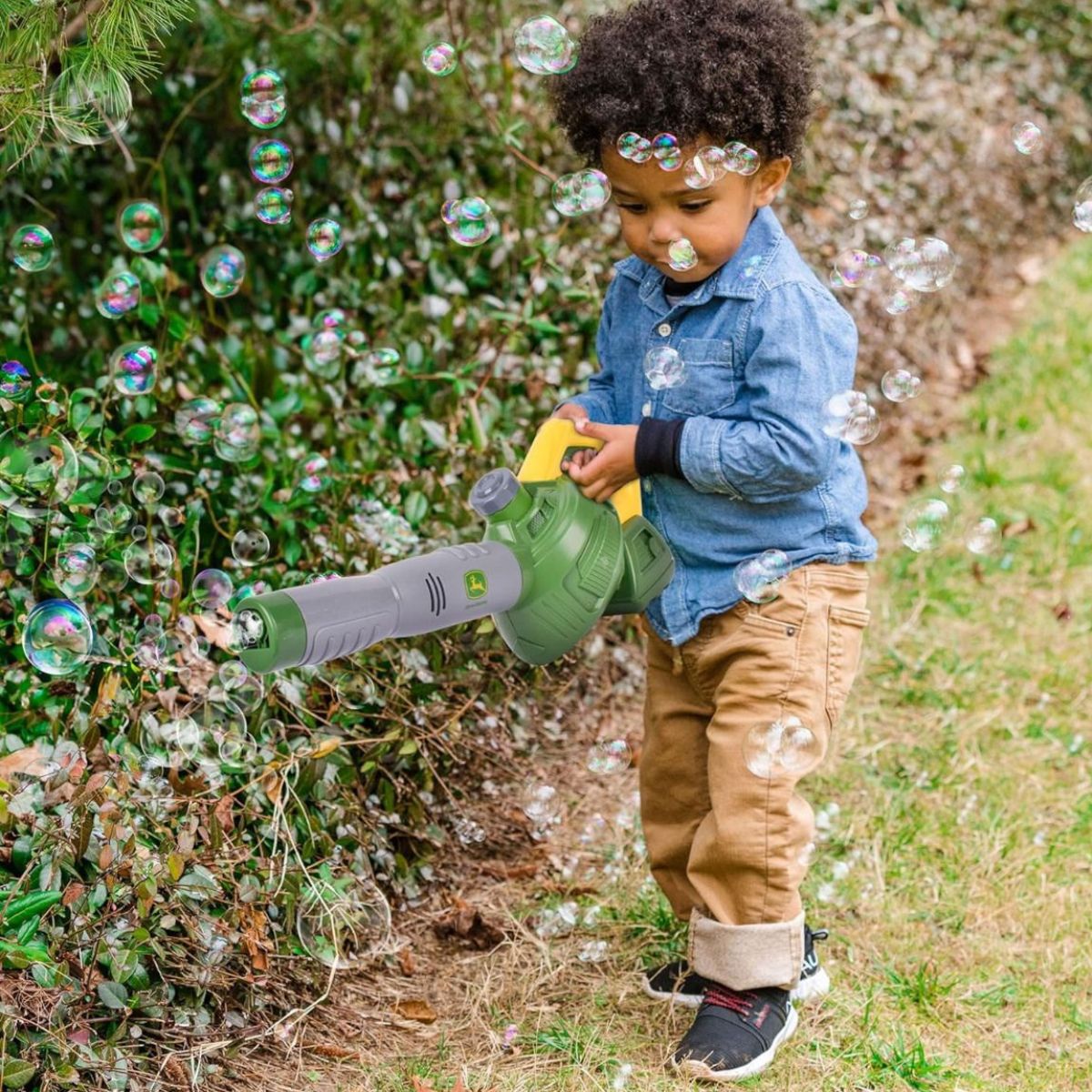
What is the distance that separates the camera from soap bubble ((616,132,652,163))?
223 centimetres

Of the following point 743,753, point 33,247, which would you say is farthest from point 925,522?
point 33,247

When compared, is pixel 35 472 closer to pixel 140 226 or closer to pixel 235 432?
pixel 235 432

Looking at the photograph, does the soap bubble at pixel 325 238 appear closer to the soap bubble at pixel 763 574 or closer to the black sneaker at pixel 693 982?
the soap bubble at pixel 763 574

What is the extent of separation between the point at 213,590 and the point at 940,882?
60.1 inches

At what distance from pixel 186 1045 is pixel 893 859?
4.83ft

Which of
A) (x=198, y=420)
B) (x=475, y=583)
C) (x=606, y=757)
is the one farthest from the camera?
(x=198, y=420)

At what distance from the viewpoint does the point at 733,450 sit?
2.22 metres

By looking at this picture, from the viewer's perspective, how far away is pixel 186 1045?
229 cm

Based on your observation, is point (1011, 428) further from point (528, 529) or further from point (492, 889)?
point (528, 529)

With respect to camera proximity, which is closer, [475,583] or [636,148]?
[475,583]

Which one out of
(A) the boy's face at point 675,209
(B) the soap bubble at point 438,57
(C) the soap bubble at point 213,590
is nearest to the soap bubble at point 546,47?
(B) the soap bubble at point 438,57

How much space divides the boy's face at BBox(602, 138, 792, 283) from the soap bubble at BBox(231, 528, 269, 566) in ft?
3.07

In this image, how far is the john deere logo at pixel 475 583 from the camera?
81.9 inches

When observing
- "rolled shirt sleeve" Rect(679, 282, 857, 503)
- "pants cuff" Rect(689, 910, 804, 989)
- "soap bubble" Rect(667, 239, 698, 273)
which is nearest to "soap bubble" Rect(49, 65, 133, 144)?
"soap bubble" Rect(667, 239, 698, 273)
